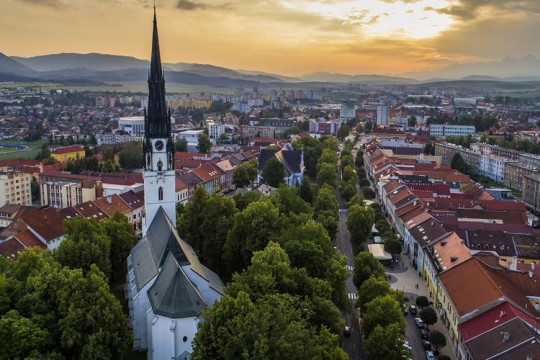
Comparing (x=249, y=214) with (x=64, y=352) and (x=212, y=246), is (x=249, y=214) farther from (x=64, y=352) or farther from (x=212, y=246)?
(x=64, y=352)

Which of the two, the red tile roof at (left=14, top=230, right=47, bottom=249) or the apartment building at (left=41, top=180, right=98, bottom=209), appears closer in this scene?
the red tile roof at (left=14, top=230, right=47, bottom=249)

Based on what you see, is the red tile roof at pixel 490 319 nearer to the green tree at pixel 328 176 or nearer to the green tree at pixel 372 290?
the green tree at pixel 372 290

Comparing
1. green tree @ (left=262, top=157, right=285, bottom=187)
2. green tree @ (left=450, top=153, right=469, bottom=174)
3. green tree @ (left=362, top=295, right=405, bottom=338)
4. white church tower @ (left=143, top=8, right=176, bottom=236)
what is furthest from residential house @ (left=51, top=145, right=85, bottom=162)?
green tree @ (left=362, top=295, right=405, bottom=338)

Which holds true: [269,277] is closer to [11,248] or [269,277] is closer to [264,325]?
[264,325]

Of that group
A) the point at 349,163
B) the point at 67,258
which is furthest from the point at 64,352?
the point at 349,163

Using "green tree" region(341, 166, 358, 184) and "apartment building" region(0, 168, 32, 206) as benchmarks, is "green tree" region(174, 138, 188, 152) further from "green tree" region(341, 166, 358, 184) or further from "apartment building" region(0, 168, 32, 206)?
"green tree" region(341, 166, 358, 184)

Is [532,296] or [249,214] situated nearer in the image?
[532,296]
